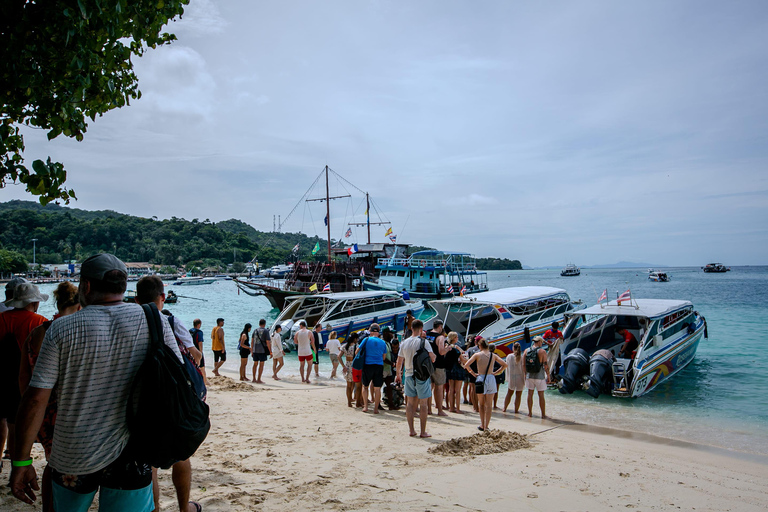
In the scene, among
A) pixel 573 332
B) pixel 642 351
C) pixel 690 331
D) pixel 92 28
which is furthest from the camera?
pixel 690 331

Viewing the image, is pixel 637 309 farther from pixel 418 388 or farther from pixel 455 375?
pixel 418 388

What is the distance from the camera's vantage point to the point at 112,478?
8.29 ft

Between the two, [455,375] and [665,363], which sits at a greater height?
[455,375]

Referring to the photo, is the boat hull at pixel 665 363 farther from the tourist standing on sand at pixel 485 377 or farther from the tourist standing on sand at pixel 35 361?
the tourist standing on sand at pixel 35 361

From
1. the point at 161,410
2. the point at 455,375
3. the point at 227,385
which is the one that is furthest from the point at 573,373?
the point at 161,410

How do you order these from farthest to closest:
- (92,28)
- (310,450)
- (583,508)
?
(310,450), (583,508), (92,28)

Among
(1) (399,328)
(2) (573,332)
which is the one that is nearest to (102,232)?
(1) (399,328)

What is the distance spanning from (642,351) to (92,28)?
42.2 feet

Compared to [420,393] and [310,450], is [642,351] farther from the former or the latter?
[310,450]

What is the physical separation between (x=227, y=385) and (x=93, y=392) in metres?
Answer: 10.1

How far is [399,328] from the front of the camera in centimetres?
2259

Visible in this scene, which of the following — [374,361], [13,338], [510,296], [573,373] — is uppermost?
[13,338]

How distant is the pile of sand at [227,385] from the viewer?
1155 cm

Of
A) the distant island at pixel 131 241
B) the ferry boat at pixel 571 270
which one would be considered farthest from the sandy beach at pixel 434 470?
the ferry boat at pixel 571 270
